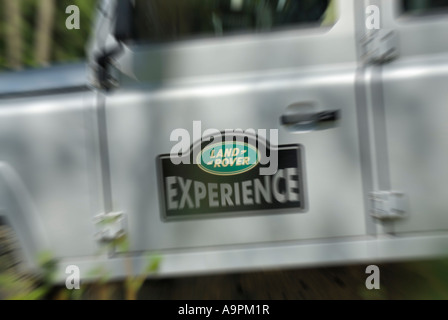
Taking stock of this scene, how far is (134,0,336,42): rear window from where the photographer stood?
1.48m

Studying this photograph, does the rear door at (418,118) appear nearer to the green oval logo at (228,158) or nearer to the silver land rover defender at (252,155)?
the silver land rover defender at (252,155)

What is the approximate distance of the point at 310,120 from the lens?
1406 mm

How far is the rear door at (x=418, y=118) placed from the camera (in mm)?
1390

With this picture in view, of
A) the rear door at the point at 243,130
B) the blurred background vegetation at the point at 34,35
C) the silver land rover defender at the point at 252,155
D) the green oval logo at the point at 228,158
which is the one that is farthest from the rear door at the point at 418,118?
the blurred background vegetation at the point at 34,35

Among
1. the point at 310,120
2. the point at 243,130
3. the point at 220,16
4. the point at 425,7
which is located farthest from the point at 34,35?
the point at 425,7

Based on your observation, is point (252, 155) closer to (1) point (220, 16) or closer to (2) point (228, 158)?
(2) point (228, 158)

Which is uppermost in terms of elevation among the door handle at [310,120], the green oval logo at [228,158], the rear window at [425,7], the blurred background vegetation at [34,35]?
the blurred background vegetation at [34,35]

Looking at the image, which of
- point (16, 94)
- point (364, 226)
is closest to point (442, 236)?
point (364, 226)

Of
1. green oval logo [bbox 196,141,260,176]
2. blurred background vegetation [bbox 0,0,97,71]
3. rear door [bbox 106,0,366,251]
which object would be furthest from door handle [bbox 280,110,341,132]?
blurred background vegetation [bbox 0,0,97,71]

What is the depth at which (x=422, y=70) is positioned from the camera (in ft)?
4.56

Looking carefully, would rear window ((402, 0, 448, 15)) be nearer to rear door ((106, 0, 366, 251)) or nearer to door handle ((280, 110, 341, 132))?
rear door ((106, 0, 366, 251))

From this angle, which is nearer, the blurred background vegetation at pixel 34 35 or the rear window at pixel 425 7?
the rear window at pixel 425 7

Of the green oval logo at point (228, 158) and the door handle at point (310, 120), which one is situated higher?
the door handle at point (310, 120)

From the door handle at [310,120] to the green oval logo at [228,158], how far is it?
170 mm
